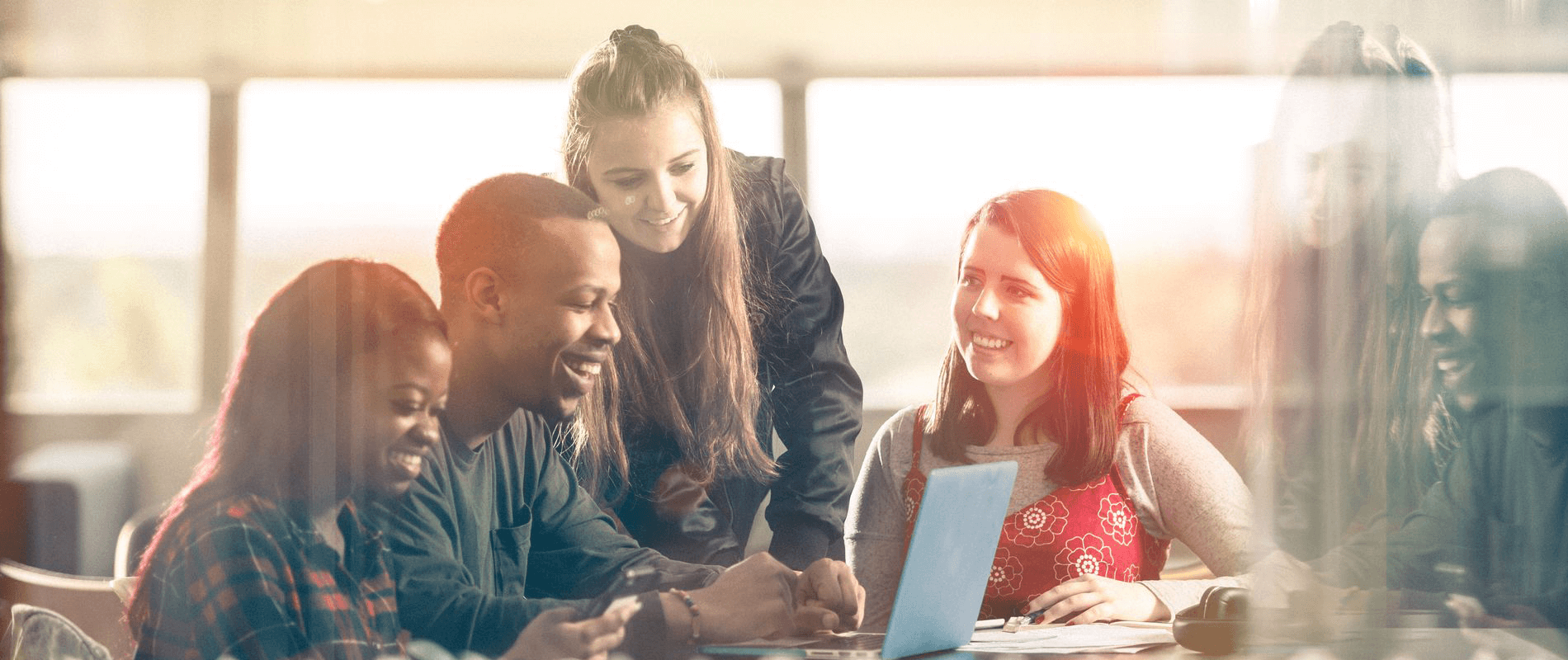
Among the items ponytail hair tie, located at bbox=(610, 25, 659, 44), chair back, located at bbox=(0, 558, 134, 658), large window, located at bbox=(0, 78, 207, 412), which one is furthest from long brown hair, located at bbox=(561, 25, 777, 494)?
chair back, located at bbox=(0, 558, 134, 658)

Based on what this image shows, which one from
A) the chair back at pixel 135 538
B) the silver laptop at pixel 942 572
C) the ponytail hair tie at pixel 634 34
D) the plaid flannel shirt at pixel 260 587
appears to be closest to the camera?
the silver laptop at pixel 942 572

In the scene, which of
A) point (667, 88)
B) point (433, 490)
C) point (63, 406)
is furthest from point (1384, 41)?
point (63, 406)

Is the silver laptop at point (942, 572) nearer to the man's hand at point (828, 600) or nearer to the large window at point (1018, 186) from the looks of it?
the man's hand at point (828, 600)

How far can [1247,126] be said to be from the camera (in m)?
2.08

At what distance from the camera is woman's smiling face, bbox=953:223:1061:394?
2.10 metres

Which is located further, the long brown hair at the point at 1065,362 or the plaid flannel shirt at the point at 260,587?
the long brown hair at the point at 1065,362

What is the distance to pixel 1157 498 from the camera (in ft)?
6.82

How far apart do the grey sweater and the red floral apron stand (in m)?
0.02

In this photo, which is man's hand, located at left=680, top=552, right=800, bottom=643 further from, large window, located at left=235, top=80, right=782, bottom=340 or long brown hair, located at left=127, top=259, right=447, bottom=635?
large window, located at left=235, top=80, right=782, bottom=340

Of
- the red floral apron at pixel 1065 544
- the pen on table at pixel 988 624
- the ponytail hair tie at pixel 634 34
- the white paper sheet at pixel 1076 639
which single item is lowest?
the pen on table at pixel 988 624

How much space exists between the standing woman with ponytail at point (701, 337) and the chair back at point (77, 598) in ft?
2.55

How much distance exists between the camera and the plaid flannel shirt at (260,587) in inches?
71.6

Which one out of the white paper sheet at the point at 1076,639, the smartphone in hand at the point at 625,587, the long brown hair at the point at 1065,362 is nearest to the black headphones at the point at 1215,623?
the white paper sheet at the point at 1076,639

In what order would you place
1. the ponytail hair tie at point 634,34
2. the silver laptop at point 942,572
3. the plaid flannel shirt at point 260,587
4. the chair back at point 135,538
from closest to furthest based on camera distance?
the silver laptop at point 942,572 → the plaid flannel shirt at point 260,587 → the chair back at point 135,538 → the ponytail hair tie at point 634,34
